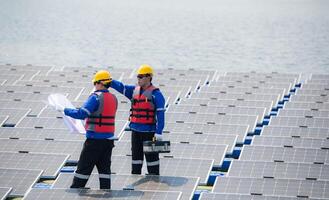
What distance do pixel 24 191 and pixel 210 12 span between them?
55.4 m

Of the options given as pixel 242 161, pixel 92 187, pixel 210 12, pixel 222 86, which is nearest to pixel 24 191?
pixel 92 187

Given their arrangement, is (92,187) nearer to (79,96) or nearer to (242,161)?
(242,161)

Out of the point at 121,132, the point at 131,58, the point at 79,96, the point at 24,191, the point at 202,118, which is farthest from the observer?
the point at 131,58

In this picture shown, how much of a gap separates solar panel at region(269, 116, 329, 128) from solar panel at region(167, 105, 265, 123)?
638 millimetres

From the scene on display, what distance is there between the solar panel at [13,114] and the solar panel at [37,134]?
943 millimetres

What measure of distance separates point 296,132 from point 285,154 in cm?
205

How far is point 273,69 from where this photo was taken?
4175 cm

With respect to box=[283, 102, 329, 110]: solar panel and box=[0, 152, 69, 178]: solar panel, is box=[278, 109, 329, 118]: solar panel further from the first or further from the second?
box=[0, 152, 69, 178]: solar panel

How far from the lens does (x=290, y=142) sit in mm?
20672

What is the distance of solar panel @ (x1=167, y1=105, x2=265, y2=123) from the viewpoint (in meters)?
23.4

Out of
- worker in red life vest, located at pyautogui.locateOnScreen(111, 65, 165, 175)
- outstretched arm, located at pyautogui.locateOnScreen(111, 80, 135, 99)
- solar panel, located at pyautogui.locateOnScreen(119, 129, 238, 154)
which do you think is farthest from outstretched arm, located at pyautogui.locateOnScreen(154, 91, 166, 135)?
solar panel, located at pyautogui.locateOnScreen(119, 129, 238, 154)

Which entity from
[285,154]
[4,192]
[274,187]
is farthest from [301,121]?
[4,192]

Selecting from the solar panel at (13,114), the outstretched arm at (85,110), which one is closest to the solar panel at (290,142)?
the outstretched arm at (85,110)

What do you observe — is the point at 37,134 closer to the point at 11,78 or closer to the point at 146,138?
the point at 146,138
